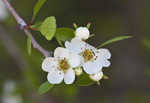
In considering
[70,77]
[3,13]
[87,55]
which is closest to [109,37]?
[3,13]

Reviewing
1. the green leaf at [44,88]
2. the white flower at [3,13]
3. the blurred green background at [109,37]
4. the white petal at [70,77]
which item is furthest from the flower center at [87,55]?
the white flower at [3,13]

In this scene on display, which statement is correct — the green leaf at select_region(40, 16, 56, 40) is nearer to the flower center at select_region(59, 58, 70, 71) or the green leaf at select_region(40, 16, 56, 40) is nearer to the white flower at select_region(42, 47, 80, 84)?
the white flower at select_region(42, 47, 80, 84)

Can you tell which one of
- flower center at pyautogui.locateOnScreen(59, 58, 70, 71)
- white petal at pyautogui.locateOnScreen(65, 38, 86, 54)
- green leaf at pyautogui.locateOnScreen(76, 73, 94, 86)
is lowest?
green leaf at pyautogui.locateOnScreen(76, 73, 94, 86)

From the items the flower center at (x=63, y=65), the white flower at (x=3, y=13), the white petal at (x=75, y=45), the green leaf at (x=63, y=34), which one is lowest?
the flower center at (x=63, y=65)

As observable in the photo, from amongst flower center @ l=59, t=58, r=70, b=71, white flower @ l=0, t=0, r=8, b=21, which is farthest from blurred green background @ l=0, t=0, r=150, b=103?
flower center @ l=59, t=58, r=70, b=71

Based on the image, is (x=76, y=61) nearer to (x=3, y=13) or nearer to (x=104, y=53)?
(x=104, y=53)

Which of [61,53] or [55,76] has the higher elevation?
[61,53]

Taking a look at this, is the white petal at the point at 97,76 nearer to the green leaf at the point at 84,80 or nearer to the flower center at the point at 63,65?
the green leaf at the point at 84,80
